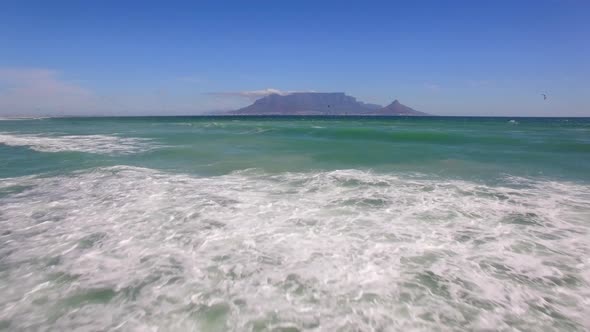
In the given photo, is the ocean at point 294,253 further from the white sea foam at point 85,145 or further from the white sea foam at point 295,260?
the white sea foam at point 85,145

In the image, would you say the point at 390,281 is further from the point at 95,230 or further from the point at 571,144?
the point at 571,144

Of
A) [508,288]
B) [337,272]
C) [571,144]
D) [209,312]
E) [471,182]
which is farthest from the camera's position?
[571,144]

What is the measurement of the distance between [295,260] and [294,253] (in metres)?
0.24

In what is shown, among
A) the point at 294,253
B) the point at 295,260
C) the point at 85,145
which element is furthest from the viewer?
the point at 85,145

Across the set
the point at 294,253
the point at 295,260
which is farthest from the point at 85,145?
the point at 295,260

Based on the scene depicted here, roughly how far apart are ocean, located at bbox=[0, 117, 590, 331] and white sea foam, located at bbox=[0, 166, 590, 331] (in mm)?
26

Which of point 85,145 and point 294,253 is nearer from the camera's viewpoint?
point 294,253

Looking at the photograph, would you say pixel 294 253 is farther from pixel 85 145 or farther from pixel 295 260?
pixel 85 145

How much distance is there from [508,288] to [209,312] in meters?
4.08

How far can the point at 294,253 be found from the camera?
5.58m

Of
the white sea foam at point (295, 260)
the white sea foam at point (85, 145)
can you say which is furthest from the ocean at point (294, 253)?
the white sea foam at point (85, 145)

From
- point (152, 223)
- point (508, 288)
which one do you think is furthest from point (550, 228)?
point (152, 223)

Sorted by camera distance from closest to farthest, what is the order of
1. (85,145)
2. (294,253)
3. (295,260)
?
(295,260)
(294,253)
(85,145)

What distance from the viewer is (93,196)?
889 cm
